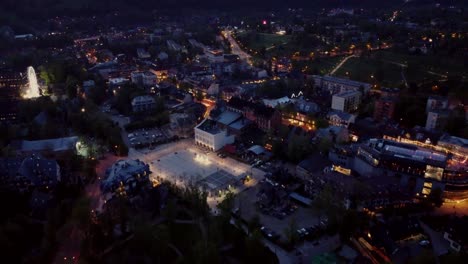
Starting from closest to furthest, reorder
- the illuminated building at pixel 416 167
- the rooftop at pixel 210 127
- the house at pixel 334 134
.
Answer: the illuminated building at pixel 416 167, the house at pixel 334 134, the rooftop at pixel 210 127

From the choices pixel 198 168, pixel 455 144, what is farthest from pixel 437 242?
pixel 198 168

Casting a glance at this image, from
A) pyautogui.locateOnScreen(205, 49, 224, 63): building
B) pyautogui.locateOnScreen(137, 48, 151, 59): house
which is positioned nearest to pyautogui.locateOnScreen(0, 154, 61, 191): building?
pyautogui.locateOnScreen(205, 49, 224, 63): building

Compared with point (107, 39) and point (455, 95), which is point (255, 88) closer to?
point (455, 95)

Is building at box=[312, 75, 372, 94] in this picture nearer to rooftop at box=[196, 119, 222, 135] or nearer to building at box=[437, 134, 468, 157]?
building at box=[437, 134, 468, 157]

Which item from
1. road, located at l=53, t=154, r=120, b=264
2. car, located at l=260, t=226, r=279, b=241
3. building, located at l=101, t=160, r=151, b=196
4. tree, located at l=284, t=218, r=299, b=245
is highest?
building, located at l=101, t=160, r=151, b=196

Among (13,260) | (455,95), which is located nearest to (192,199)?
(13,260)

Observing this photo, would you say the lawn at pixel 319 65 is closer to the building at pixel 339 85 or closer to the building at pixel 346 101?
the building at pixel 339 85

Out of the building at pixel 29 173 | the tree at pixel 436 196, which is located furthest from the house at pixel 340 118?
the building at pixel 29 173
